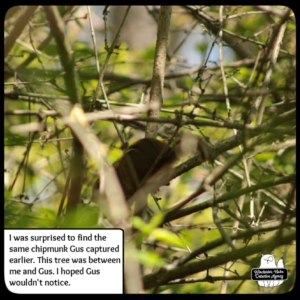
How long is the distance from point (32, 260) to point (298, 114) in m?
1.37

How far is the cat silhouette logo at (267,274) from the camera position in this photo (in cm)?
222

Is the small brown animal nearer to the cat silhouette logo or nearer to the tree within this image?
the tree

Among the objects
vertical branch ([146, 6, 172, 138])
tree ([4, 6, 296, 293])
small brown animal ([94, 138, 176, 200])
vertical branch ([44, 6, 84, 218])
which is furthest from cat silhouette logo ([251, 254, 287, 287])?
vertical branch ([146, 6, 172, 138])

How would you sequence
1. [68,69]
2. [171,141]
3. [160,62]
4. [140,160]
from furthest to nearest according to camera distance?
[140,160] < [160,62] < [171,141] < [68,69]

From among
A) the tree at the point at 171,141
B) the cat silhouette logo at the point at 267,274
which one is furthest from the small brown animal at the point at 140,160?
the cat silhouette logo at the point at 267,274

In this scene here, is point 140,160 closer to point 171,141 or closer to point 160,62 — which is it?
→ point 160,62

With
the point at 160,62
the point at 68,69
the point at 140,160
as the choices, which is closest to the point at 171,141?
the point at 68,69

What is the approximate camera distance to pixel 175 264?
1940 millimetres

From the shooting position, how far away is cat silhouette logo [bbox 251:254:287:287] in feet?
7.29

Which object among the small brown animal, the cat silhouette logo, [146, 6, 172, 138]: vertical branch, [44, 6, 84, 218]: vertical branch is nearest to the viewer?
[44, 6, 84, 218]: vertical branch

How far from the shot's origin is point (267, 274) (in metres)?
2.24

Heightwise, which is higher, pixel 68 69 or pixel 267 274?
pixel 68 69

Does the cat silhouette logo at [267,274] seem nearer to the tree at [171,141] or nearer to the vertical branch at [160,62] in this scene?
the tree at [171,141]
